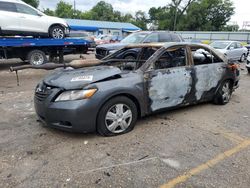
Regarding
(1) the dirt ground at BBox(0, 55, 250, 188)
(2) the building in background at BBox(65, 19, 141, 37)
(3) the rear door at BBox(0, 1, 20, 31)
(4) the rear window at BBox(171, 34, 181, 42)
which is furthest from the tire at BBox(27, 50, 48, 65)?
(2) the building in background at BBox(65, 19, 141, 37)

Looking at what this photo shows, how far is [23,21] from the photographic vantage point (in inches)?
382

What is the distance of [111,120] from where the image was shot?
383 centimetres

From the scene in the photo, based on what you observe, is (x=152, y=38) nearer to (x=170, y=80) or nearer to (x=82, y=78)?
(x=170, y=80)

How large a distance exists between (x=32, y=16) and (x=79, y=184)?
906cm

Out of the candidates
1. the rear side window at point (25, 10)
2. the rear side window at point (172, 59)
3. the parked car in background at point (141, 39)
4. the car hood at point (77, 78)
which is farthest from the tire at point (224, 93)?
the rear side window at point (25, 10)

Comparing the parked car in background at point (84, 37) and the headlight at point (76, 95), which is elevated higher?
the parked car in background at point (84, 37)

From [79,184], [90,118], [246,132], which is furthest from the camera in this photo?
[246,132]

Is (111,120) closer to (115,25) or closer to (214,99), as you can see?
(214,99)

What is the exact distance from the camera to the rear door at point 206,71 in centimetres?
495

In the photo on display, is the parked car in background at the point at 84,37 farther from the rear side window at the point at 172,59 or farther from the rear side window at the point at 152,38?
the rear side window at the point at 172,59

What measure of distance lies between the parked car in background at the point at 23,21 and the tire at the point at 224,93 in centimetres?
798

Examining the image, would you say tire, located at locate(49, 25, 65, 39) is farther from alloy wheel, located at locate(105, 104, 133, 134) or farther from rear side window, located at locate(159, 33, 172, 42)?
alloy wheel, located at locate(105, 104, 133, 134)

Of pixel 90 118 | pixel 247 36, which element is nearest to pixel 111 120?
pixel 90 118

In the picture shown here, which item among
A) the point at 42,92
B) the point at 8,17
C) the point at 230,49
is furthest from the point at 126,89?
the point at 230,49
